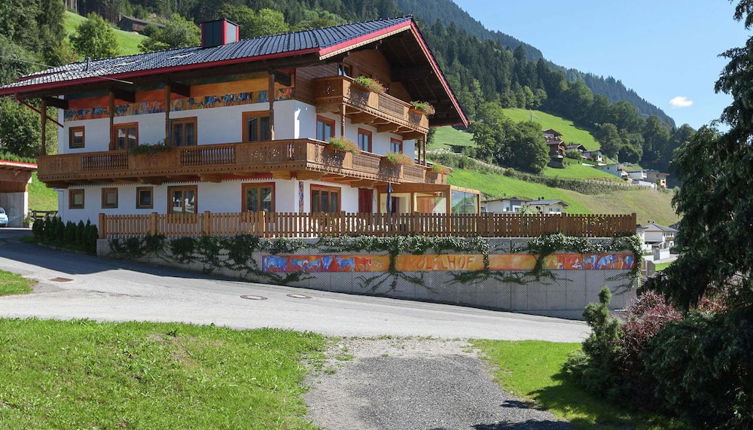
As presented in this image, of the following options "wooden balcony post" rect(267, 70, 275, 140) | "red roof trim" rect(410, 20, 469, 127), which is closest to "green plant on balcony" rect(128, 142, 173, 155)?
"wooden balcony post" rect(267, 70, 275, 140)

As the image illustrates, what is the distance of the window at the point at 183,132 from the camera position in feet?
93.6

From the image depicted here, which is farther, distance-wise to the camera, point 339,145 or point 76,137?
point 76,137

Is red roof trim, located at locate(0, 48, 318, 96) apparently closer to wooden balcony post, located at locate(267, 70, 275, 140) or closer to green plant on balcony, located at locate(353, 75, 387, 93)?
wooden balcony post, located at locate(267, 70, 275, 140)

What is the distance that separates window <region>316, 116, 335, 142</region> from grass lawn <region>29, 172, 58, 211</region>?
87.0 feet

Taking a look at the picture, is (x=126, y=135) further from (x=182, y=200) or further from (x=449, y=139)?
(x=449, y=139)

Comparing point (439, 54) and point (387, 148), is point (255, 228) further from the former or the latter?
point (439, 54)

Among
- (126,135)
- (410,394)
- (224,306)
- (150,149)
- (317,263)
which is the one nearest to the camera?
(410,394)

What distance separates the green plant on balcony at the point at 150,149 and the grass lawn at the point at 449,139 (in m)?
88.5

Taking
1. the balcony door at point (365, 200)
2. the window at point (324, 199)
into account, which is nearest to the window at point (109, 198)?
the window at point (324, 199)

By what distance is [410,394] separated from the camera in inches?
424

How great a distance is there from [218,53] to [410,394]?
2077 cm

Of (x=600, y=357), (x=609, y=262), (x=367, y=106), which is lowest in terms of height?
(x=600, y=357)

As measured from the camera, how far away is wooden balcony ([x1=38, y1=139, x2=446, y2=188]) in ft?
81.3

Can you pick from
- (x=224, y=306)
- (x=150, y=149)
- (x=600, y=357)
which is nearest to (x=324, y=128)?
(x=150, y=149)
